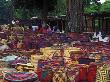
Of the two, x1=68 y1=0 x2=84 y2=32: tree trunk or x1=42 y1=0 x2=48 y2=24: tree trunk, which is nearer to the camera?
x1=68 y1=0 x2=84 y2=32: tree trunk

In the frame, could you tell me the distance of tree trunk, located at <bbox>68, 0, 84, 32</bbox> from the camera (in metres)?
15.5

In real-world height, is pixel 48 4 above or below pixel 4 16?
above

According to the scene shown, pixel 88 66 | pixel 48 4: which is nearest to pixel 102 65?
pixel 88 66

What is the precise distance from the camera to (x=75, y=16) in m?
15.6

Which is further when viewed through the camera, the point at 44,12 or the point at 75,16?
the point at 44,12

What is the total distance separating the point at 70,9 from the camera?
51.4 ft

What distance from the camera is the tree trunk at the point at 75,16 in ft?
50.8

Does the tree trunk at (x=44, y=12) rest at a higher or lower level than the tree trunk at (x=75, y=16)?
lower

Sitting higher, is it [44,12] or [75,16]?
[75,16]

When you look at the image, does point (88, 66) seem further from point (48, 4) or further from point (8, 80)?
A: point (48, 4)

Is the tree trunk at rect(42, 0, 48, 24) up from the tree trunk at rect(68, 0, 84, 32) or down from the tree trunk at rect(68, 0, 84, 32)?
down

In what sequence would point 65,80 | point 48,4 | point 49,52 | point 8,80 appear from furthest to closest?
point 48,4, point 49,52, point 65,80, point 8,80

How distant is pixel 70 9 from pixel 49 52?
7.47m

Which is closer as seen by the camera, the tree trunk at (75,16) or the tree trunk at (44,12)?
the tree trunk at (75,16)
